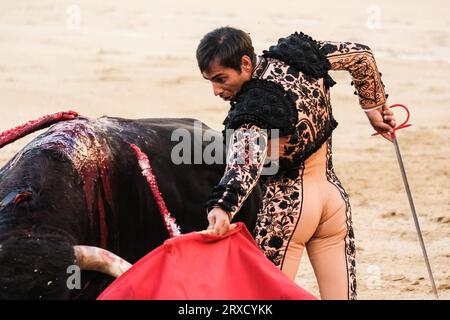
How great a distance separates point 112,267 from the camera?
364 centimetres


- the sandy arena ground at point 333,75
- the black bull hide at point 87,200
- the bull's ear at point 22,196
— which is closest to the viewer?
the black bull hide at point 87,200

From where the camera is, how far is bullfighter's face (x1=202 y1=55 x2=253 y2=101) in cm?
365

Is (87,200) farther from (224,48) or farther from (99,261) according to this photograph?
(224,48)

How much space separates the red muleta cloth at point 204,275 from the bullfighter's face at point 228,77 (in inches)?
20.4

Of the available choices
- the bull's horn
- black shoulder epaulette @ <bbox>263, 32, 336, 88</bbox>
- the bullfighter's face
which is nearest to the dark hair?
the bullfighter's face

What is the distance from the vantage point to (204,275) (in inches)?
132

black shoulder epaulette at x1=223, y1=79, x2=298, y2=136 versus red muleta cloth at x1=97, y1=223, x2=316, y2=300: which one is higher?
black shoulder epaulette at x1=223, y1=79, x2=298, y2=136

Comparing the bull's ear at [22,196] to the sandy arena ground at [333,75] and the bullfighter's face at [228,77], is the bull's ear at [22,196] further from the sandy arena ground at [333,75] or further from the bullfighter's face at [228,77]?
the sandy arena ground at [333,75]

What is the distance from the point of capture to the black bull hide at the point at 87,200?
3.61 metres

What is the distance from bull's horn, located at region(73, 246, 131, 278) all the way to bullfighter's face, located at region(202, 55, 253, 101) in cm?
68

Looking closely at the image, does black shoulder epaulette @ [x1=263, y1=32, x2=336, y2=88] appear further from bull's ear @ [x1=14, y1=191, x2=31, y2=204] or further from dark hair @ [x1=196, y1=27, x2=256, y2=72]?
bull's ear @ [x1=14, y1=191, x2=31, y2=204]

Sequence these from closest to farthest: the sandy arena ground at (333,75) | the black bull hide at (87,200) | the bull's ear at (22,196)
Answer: the black bull hide at (87,200)
the bull's ear at (22,196)
the sandy arena ground at (333,75)

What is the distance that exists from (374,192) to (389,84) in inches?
224

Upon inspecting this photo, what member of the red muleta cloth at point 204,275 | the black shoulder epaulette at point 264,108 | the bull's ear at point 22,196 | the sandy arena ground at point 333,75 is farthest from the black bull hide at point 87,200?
the sandy arena ground at point 333,75
